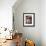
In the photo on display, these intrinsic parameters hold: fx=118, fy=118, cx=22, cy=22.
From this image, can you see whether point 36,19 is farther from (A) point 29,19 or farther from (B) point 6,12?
(B) point 6,12

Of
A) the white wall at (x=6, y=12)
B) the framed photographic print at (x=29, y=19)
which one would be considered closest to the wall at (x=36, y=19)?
the framed photographic print at (x=29, y=19)

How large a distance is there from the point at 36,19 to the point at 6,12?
1384 mm

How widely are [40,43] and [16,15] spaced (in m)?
1.50

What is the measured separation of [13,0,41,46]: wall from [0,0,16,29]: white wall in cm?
76

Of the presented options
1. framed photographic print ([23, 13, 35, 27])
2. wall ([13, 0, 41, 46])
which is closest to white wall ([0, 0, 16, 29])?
wall ([13, 0, 41, 46])

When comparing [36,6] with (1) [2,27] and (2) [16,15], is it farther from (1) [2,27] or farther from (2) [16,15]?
(1) [2,27]

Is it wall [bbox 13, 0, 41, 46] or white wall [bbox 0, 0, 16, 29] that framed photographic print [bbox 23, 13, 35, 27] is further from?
white wall [bbox 0, 0, 16, 29]

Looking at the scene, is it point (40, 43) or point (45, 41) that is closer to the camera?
point (45, 41)

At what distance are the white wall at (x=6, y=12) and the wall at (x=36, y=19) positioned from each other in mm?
→ 760

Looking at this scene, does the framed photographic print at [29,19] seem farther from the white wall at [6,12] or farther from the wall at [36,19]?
the white wall at [6,12]

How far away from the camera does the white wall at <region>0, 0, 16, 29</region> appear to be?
13.1ft

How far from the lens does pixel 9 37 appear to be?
3.68m

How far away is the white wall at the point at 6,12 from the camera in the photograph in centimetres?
399

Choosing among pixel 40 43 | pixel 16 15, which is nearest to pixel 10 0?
pixel 16 15
